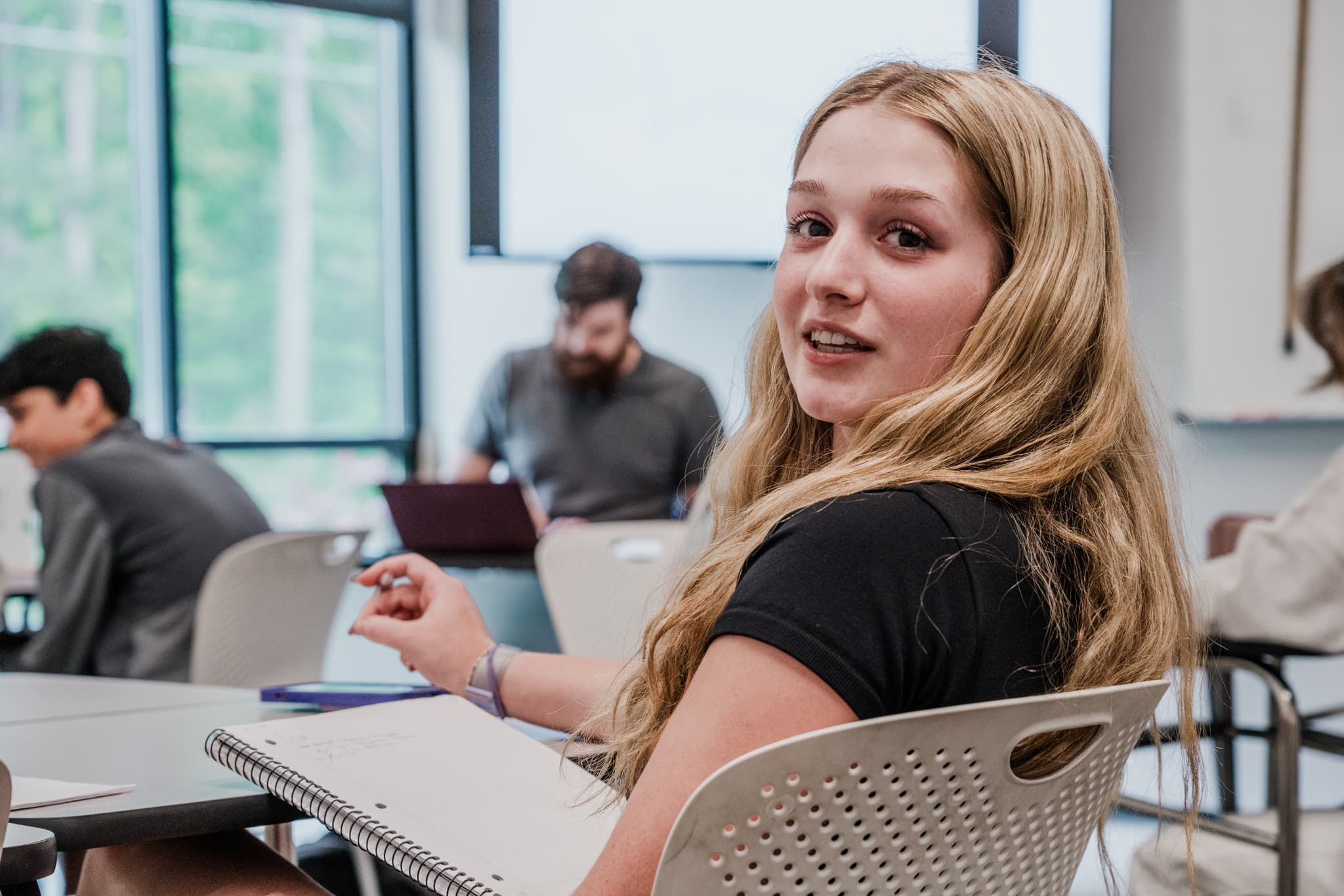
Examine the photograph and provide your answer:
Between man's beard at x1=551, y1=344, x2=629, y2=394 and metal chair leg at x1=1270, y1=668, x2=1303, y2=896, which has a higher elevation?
man's beard at x1=551, y1=344, x2=629, y2=394

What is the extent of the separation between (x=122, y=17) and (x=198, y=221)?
78 cm

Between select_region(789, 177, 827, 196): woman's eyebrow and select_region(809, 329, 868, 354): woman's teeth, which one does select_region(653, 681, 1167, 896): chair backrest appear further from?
select_region(789, 177, 827, 196): woman's eyebrow

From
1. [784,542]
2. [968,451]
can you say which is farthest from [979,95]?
[784,542]

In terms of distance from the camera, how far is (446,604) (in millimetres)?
1298

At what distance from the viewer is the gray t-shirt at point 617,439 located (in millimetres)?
3430

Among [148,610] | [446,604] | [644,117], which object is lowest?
[148,610]

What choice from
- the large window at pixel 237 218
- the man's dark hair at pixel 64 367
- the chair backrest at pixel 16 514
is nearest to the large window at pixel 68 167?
the large window at pixel 237 218

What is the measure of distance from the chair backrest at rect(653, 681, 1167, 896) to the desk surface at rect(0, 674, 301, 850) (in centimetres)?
43

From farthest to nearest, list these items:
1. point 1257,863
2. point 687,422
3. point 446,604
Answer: point 687,422 < point 1257,863 < point 446,604

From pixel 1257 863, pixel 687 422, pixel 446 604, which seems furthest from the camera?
pixel 687 422

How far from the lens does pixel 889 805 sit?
700mm

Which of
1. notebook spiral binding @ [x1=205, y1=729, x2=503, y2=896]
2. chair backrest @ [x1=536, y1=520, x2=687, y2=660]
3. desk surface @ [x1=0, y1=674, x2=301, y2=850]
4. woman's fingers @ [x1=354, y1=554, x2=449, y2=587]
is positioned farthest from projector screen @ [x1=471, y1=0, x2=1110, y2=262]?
notebook spiral binding @ [x1=205, y1=729, x2=503, y2=896]

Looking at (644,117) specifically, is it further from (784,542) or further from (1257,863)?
(784,542)

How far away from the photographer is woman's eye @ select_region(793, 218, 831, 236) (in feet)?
3.31
